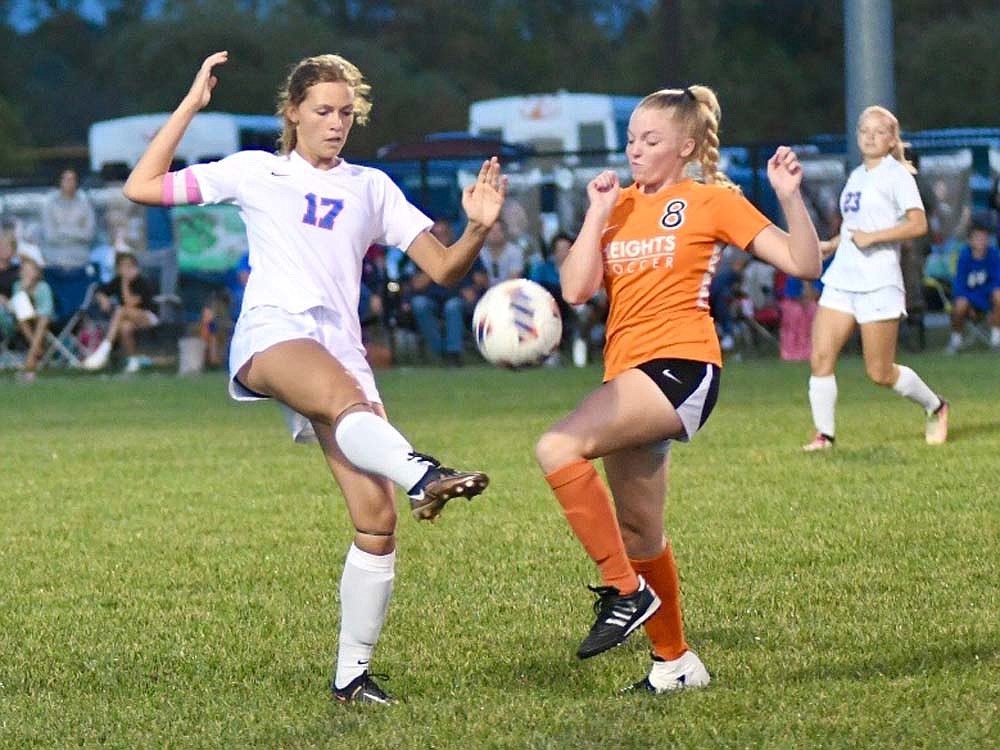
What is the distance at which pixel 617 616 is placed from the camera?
5191 mm

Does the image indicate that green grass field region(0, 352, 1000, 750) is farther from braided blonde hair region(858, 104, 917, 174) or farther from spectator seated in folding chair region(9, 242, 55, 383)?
spectator seated in folding chair region(9, 242, 55, 383)

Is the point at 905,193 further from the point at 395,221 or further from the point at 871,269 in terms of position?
the point at 395,221

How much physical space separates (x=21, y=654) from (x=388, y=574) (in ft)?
5.03

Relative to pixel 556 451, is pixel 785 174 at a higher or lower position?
higher

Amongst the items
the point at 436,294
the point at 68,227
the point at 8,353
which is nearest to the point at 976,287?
the point at 436,294

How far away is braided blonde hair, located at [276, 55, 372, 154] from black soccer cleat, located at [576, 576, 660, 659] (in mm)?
1604

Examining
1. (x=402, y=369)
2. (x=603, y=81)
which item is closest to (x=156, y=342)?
(x=402, y=369)

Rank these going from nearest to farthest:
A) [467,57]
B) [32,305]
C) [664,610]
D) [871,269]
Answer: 1. [664,610]
2. [871,269]
3. [32,305]
4. [467,57]

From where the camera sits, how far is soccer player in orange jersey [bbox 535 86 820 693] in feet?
17.0

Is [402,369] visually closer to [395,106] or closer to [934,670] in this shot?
[934,670]

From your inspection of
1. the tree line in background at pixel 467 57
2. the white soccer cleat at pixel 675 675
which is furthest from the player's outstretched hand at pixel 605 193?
the tree line in background at pixel 467 57

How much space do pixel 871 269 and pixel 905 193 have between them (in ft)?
1.58

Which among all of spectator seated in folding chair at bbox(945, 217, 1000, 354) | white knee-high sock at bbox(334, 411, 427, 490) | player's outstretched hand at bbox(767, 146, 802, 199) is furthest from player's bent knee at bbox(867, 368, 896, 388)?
spectator seated in folding chair at bbox(945, 217, 1000, 354)

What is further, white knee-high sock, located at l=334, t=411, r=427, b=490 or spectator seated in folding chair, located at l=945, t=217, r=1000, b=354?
spectator seated in folding chair, located at l=945, t=217, r=1000, b=354
